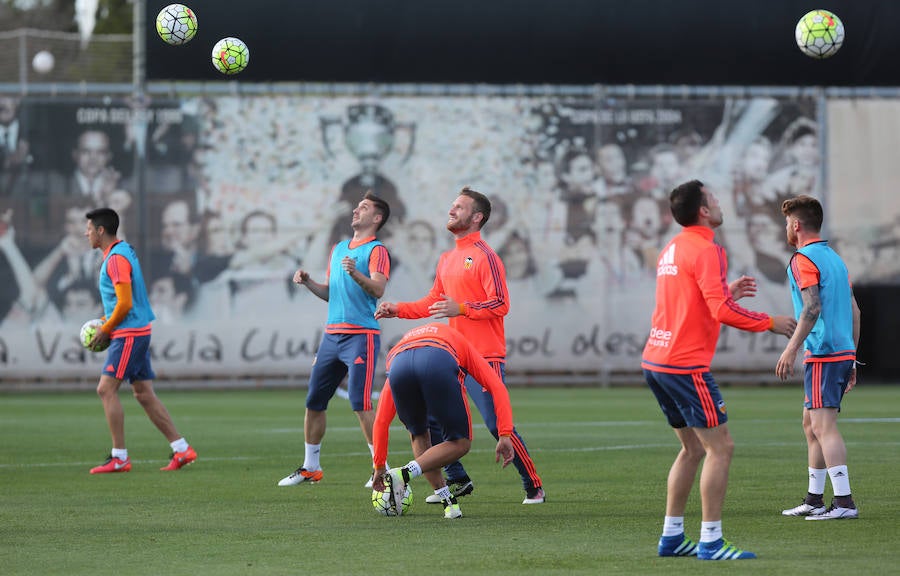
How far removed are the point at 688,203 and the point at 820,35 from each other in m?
10.6

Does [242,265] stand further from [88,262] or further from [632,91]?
[632,91]

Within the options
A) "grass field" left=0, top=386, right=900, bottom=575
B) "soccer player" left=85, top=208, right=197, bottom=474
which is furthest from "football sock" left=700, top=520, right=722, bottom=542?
"soccer player" left=85, top=208, right=197, bottom=474

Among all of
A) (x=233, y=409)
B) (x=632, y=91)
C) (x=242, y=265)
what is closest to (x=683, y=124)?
(x=632, y=91)

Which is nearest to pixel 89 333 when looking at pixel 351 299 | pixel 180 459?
pixel 180 459

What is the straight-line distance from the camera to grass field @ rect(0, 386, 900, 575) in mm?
8516

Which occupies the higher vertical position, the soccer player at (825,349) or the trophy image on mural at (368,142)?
the trophy image on mural at (368,142)

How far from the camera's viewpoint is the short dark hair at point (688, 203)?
8.54 metres

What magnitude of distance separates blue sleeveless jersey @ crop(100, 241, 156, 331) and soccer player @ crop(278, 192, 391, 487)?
242 centimetres

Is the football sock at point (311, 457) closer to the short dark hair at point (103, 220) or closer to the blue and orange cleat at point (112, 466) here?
the blue and orange cleat at point (112, 466)

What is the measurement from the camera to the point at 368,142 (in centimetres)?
2870

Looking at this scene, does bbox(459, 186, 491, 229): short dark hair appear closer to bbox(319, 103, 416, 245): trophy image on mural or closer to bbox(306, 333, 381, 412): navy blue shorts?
bbox(306, 333, 381, 412): navy blue shorts

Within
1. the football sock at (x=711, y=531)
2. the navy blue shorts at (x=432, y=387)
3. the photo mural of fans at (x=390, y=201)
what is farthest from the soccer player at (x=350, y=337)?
the photo mural of fans at (x=390, y=201)

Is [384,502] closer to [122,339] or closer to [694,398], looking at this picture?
[694,398]

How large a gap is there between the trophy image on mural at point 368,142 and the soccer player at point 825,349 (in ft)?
60.6
